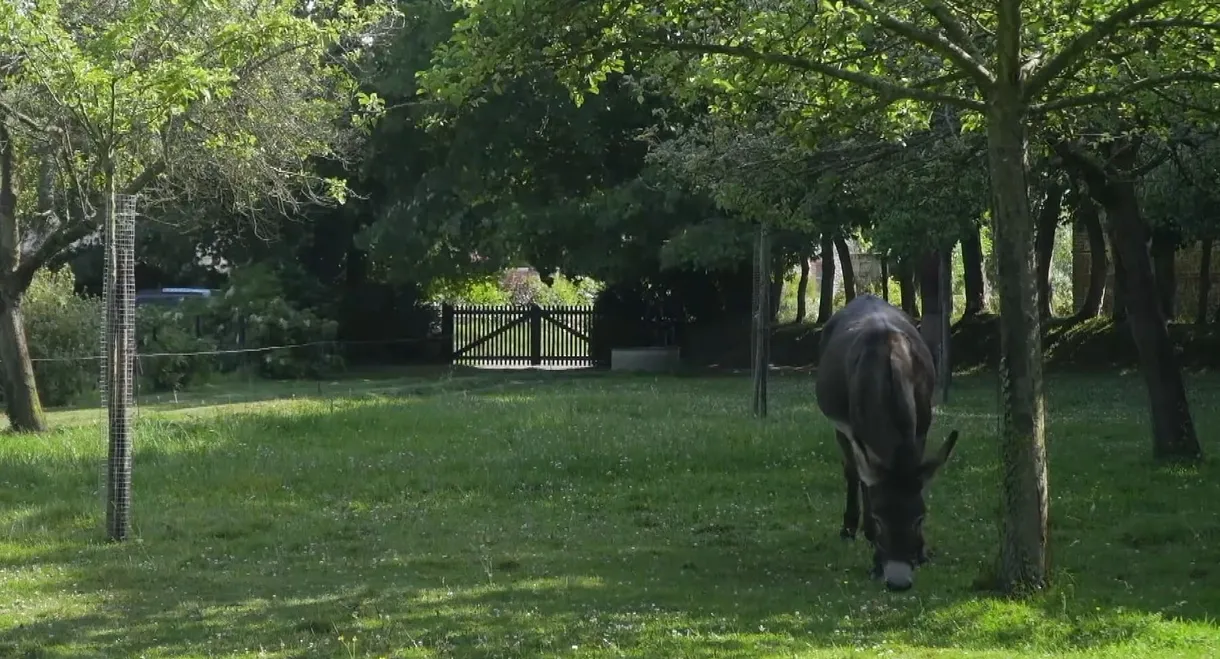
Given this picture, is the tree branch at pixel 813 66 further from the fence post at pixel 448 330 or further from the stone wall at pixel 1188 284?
the fence post at pixel 448 330

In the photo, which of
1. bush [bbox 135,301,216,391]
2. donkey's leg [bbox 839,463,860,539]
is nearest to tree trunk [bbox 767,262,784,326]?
bush [bbox 135,301,216,391]

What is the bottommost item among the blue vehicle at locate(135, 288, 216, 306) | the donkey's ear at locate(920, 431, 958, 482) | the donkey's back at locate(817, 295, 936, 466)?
the donkey's ear at locate(920, 431, 958, 482)

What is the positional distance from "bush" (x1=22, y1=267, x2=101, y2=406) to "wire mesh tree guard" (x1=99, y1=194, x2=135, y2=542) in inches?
617

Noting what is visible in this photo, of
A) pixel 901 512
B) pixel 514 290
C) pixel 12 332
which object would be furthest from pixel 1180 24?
pixel 514 290

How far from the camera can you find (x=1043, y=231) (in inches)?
1330

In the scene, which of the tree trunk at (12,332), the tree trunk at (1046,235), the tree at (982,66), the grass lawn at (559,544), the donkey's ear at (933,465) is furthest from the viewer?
the tree trunk at (1046,235)

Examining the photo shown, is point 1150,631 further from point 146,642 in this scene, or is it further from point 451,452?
point 451,452

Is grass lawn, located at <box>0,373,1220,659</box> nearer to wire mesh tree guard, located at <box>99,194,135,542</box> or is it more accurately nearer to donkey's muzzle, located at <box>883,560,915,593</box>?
donkey's muzzle, located at <box>883,560,915,593</box>

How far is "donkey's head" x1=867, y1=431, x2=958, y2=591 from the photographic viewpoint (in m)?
9.84

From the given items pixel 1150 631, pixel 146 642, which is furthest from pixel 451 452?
pixel 1150 631

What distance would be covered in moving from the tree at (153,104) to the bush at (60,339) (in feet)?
8.99

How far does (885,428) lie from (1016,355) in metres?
1.36

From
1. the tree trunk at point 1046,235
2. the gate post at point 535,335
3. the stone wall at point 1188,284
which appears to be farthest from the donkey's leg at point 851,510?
the gate post at point 535,335

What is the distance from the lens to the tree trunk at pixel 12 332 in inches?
807
